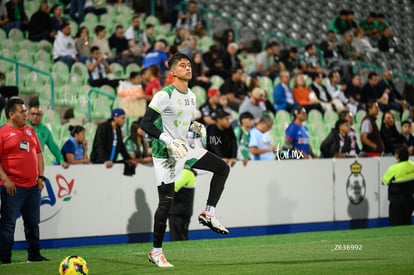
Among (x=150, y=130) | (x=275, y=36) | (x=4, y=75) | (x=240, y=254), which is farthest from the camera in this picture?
(x=275, y=36)

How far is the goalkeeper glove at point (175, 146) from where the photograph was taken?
33.6 ft

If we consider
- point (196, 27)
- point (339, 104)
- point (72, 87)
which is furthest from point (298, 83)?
point (72, 87)

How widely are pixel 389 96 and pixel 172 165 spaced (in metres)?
14.2

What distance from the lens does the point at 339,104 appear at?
22.7 meters

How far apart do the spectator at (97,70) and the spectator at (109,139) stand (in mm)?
4062

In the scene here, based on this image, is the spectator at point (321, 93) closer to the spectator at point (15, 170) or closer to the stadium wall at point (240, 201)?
the stadium wall at point (240, 201)

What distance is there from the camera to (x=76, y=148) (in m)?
15.9

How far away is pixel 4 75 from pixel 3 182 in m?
6.73

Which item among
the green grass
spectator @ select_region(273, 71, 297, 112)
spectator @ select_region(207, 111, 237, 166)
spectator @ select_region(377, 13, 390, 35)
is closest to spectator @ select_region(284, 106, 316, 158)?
spectator @ select_region(207, 111, 237, 166)

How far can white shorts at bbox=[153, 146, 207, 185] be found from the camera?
10711 millimetres

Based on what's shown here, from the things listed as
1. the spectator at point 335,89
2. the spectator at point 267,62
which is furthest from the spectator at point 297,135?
the spectator at point 267,62

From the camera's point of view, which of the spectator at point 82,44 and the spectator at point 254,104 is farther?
the spectator at point 82,44

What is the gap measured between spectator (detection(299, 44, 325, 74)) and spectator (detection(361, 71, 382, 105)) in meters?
1.39

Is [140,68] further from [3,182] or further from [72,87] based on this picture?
[3,182]
